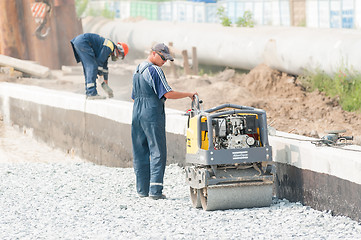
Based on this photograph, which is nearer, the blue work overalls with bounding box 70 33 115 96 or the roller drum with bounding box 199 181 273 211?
the roller drum with bounding box 199 181 273 211

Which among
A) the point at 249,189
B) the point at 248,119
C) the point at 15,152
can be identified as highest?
the point at 248,119

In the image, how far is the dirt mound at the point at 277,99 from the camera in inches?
466

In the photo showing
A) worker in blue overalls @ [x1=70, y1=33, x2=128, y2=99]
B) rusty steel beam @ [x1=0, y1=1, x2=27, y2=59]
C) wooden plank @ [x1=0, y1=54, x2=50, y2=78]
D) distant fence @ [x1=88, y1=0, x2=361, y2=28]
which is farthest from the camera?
distant fence @ [x1=88, y1=0, x2=361, y2=28]

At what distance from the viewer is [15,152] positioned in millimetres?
13430

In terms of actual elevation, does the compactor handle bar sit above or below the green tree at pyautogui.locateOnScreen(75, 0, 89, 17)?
below

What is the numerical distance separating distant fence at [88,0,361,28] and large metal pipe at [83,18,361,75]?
258 inches

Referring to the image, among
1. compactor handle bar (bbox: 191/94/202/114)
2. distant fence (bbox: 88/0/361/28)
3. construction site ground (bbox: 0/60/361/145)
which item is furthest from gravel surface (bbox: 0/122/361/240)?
distant fence (bbox: 88/0/361/28)

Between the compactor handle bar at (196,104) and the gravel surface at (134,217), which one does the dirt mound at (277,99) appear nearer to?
the compactor handle bar at (196,104)

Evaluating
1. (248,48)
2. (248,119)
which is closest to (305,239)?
(248,119)

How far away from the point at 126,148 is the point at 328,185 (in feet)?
15.7

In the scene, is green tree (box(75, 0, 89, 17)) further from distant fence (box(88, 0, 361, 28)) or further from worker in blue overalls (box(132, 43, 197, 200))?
worker in blue overalls (box(132, 43, 197, 200))

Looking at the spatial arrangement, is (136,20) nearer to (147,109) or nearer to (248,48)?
(248,48)

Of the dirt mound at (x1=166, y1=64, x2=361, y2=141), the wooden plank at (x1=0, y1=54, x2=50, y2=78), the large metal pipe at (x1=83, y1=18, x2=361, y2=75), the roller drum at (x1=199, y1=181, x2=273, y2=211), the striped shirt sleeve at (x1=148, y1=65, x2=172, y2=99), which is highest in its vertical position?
the striped shirt sleeve at (x1=148, y1=65, x2=172, y2=99)

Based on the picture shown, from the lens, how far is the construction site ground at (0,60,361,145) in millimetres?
11922
